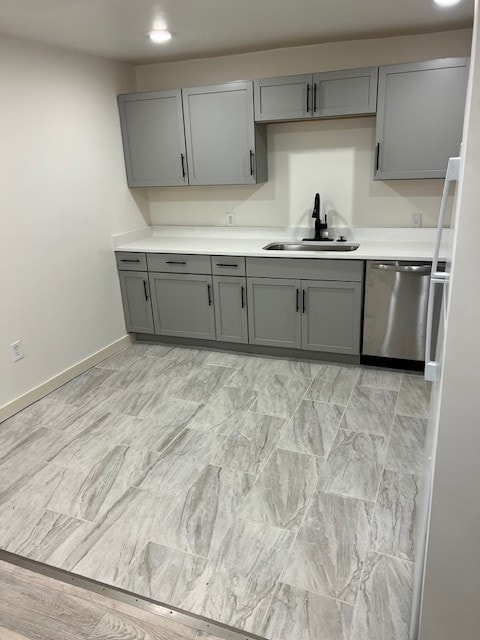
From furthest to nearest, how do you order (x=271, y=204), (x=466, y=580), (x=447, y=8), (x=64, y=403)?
1. (x=271, y=204)
2. (x=64, y=403)
3. (x=447, y=8)
4. (x=466, y=580)

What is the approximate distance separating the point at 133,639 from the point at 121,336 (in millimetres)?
2879

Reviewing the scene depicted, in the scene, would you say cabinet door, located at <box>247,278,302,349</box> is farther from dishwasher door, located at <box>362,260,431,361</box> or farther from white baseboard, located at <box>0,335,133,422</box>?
white baseboard, located at <box>0,335,133,422</box>

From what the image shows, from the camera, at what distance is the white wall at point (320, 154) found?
3.48 meters

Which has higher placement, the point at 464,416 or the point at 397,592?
the point at 464,416

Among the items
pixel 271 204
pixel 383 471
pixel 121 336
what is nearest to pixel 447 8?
pixel 271 204

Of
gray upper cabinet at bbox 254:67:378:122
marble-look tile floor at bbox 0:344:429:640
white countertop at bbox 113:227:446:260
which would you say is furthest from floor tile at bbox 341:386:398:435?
gray upper cabinet at bbox 254:67:378:122

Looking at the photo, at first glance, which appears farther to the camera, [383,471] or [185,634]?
[383,471]

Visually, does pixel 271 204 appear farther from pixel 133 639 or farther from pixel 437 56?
pixel 133 639

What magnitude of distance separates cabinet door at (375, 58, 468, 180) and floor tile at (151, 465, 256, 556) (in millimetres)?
2390

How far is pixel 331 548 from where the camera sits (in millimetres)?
1995

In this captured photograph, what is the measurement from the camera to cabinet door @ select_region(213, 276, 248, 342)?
3844 millimetres

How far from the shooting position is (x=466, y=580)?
1.23 meters

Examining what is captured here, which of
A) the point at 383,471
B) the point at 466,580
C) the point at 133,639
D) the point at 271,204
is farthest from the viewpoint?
the point at 271,204

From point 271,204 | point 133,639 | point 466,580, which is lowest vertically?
point 133,639
